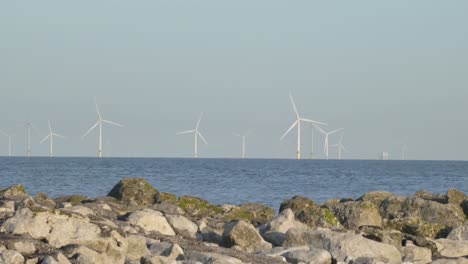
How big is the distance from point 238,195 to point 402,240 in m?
37.9

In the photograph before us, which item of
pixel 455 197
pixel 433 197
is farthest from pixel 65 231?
pixel 433 197

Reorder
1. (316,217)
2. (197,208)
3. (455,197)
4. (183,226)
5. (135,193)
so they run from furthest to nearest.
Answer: (135,193) < (455,197) < (197,208) < (316,217) < (183,226)

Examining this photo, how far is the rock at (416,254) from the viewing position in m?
20.2

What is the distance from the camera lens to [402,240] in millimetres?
21578

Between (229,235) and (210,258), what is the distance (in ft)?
9.88

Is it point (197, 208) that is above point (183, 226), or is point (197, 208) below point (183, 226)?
above

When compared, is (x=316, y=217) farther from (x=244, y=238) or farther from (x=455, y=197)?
(x=455, y=197)

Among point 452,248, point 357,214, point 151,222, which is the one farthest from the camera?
point 357,214

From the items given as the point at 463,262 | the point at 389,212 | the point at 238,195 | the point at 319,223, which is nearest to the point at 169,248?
the point at 463,262

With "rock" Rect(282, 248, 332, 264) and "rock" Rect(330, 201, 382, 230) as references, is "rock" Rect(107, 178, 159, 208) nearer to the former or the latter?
"rock" Rect(330, 201, 382, 230)

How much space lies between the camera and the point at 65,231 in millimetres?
17422

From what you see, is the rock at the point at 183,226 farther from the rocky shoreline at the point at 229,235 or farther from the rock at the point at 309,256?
the rock at the point at 309,256

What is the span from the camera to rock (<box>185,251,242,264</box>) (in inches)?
655

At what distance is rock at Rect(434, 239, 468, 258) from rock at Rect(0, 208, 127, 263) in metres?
6.61
